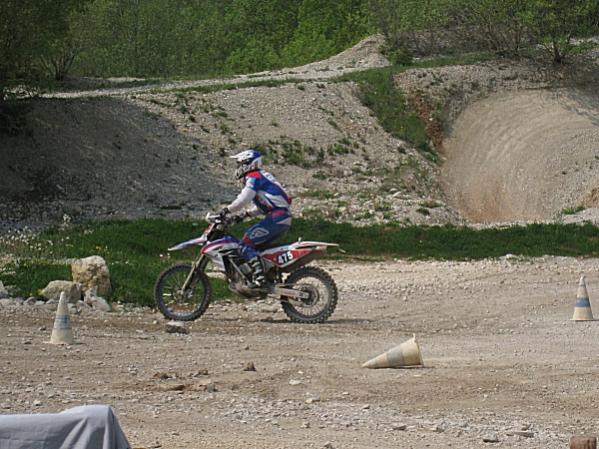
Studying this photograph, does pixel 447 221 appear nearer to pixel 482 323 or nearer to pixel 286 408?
pixel 482 323

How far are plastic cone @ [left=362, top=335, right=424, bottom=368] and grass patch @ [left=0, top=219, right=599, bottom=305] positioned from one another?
7986 millimetres

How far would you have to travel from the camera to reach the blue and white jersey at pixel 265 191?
16.7m

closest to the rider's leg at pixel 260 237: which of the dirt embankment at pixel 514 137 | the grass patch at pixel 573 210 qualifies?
the grass patch at pixel 573 210

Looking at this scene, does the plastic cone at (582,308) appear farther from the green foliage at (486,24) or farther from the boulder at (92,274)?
the green foliage at (486,24)

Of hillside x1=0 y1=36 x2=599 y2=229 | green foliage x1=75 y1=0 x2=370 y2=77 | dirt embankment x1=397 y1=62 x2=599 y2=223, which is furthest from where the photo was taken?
green foliage x1=75 y1=0 x2=370 y2=77

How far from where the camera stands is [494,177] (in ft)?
128

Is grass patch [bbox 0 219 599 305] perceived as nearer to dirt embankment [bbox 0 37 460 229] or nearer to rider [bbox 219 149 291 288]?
dirt embankment [bbox 0 37 460 229]

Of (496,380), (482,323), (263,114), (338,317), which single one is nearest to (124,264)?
(338,317)

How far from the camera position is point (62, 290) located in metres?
16.8

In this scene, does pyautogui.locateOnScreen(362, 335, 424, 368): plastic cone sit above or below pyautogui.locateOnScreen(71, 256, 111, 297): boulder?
below

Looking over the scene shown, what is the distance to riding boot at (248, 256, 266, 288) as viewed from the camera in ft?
55.3

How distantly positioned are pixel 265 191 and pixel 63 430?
1052cm

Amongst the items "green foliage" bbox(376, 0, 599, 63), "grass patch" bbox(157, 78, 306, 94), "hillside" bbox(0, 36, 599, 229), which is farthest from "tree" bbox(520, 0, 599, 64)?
"grass patch" bbox(157, 78, 306, 94)

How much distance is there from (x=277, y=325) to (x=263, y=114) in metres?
22.7
